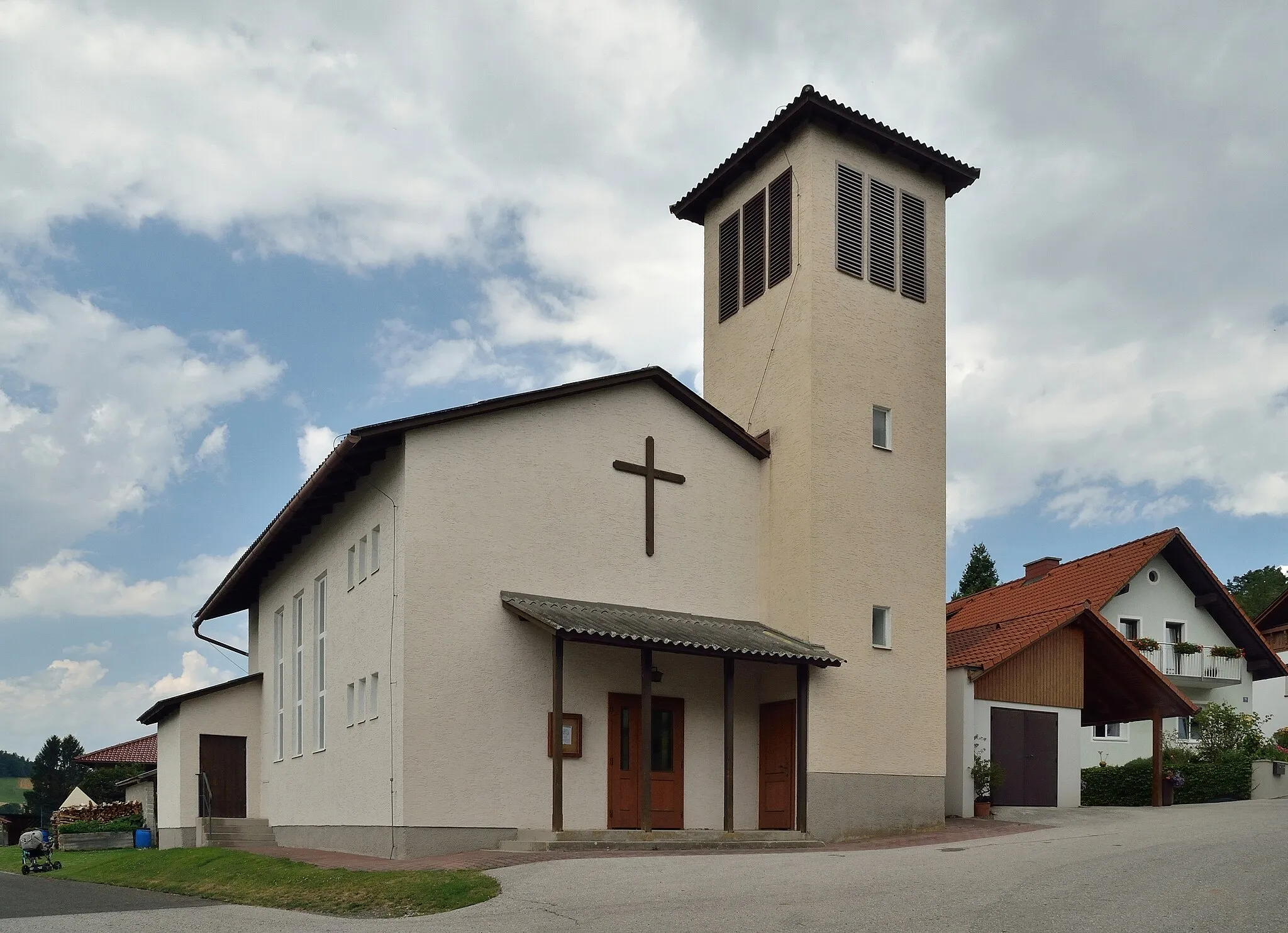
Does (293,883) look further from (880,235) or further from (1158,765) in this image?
(1158,765)

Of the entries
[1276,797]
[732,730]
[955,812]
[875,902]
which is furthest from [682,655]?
[1276,797]

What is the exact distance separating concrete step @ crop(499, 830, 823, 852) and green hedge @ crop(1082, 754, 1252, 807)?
41.2 feet

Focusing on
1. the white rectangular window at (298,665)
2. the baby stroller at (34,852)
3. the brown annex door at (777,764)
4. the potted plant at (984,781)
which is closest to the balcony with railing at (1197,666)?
the potted plant at (984,781)

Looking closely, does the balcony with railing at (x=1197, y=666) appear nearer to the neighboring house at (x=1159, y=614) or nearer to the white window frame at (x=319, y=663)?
the neighboring house at (x=1159, y=614)

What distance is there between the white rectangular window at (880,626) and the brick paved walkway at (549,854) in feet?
10.4

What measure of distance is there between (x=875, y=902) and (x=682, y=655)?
30.4 feet

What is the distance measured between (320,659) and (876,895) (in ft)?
46.1

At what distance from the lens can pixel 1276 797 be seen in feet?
92.6

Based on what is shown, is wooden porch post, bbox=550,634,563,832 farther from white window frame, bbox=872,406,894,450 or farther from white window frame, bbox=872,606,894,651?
white window frame, bbox=872,406,894,450

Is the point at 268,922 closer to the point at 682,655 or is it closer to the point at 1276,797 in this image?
the point at 682,655

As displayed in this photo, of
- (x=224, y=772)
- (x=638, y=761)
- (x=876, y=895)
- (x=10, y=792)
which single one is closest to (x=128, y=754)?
(x=224, y=772)

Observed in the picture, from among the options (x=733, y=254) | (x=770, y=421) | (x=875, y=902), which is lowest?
(x=875, y=902)

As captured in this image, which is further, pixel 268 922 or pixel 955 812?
pixel 955 812

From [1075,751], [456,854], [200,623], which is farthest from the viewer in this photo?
[200,623]
